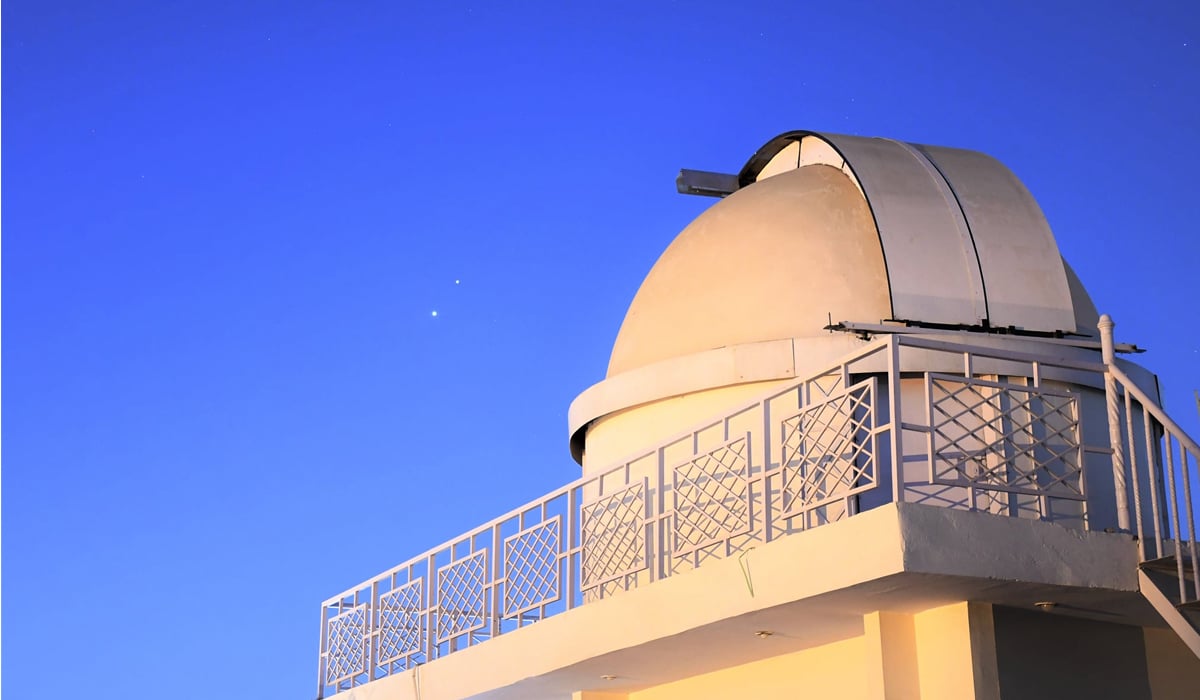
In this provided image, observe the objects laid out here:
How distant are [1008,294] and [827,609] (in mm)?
4136

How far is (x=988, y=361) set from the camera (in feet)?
38.4

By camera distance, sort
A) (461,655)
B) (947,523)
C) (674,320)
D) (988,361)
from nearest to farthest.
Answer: (947,523)
(988,361)
(461,655)
(674,320)

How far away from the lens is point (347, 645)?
15.0m

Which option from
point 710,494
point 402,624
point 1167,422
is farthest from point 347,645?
point 1167,422

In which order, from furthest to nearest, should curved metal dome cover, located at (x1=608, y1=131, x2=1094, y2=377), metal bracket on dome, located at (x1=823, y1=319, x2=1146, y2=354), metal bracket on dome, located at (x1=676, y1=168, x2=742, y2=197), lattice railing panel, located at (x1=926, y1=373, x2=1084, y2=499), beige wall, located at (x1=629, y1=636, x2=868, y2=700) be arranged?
metal bracket on dome, located at (x1=676, y1=168, x2=742, y2=197) < curved metal dome cover, located at (x1=608, y1=131, x2=1094, y2=377) < metal bracket on dome, located at (x1=823, y1=319, x2=1146, y2=354) < beige wall, located at (x1=629, y1=636, x2=868, y2=700) < lattice railing panel, located at (x1=926, y1=373, x2=1084, y2=499)

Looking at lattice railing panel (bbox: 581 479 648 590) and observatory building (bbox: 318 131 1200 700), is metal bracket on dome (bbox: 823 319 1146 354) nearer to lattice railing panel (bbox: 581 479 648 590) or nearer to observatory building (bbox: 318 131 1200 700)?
observatory building (bbox: 318 131 1200 700)

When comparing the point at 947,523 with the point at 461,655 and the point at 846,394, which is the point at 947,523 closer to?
the point at 846,394

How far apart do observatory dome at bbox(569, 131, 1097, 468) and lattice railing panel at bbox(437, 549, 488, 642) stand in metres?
1.72

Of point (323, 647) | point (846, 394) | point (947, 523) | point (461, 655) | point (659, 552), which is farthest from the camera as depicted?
point (323, 647)

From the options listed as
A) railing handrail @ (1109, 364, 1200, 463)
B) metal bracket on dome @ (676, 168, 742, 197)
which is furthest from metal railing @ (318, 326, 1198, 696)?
metal bracket on dome @ (676, 168, 742, 197)

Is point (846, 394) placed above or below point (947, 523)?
above

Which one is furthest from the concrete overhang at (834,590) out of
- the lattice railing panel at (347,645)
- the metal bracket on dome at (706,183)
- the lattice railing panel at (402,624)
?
the metal bracket on dome at (706,183)

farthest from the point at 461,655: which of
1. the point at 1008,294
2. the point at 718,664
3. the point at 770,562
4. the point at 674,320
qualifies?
the point at 1008,294

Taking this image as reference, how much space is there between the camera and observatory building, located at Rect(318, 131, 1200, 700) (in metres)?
8.90
